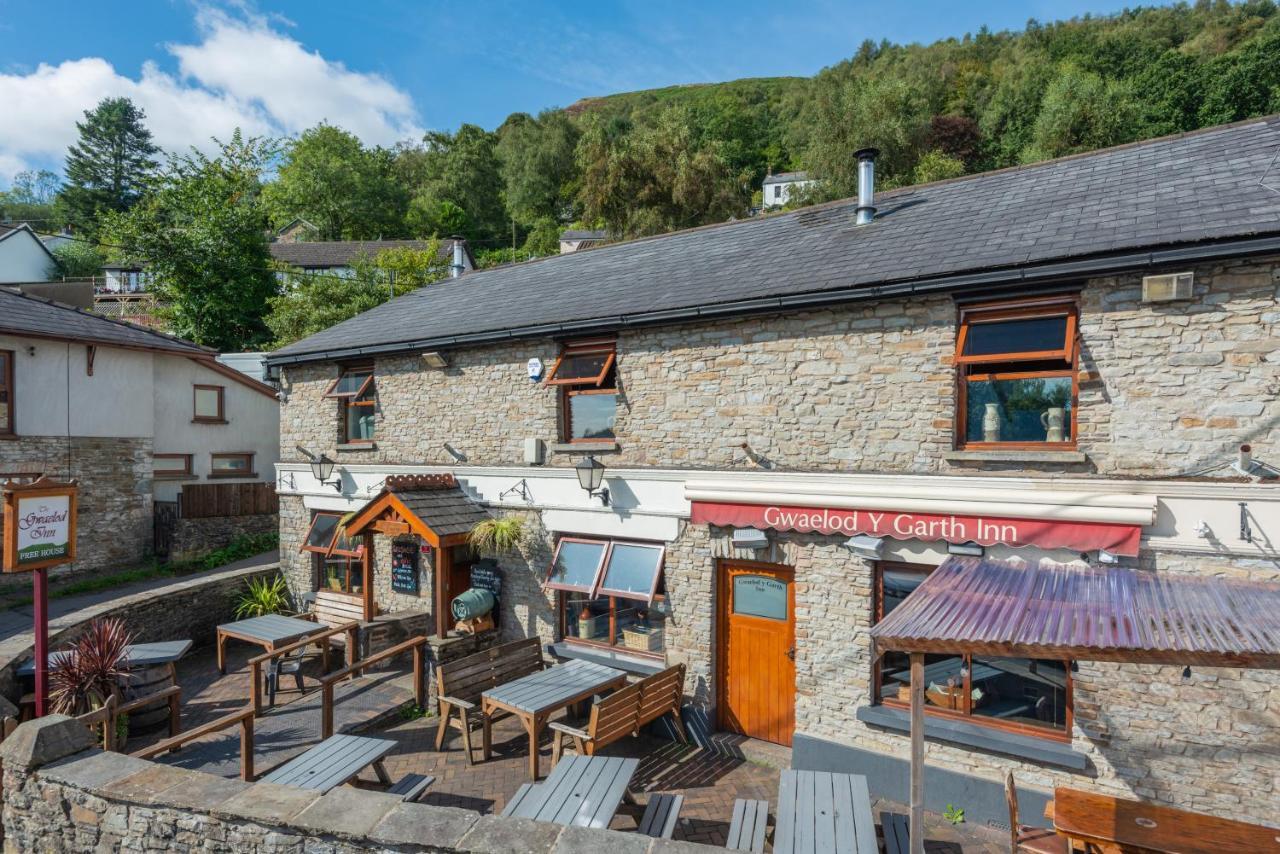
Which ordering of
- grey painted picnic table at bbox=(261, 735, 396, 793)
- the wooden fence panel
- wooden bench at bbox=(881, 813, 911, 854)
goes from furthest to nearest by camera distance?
1. the wooden fence panel
2. grey painted picnic table at bbox=(261, 735, 396, 793)
3. wooden bench at bbox=(881, 813, 911, 854)

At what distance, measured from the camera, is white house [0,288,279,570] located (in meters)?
14.8

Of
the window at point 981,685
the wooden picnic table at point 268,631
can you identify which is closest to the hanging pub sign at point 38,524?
the wooden picnic table at point 268,631

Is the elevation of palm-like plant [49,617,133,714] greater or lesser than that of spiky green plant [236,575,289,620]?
greater

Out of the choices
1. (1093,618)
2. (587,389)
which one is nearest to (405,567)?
(587,389)

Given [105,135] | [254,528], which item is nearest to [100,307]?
[254,528]

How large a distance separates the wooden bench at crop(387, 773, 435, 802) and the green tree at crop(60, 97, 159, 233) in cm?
6410

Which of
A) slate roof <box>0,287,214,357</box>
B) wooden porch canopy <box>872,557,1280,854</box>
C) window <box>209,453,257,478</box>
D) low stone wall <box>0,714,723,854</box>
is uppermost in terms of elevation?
slate roof <box>0,287,214,357</box>

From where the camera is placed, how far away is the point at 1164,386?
637cm

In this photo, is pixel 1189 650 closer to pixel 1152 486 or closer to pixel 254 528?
pixel 1152 486

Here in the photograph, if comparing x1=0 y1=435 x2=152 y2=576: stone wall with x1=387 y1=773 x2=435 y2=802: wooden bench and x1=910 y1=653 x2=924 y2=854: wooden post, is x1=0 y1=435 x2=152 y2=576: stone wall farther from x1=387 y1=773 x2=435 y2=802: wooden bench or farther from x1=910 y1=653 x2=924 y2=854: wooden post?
x1=910 y1=653 x2=924 y2=854: wooden post

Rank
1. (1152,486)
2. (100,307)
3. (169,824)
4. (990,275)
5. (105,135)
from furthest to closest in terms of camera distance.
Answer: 1. (105,135)
2. (100,307)
3. (990,275)
4. (1152,486)
5. (169,824)

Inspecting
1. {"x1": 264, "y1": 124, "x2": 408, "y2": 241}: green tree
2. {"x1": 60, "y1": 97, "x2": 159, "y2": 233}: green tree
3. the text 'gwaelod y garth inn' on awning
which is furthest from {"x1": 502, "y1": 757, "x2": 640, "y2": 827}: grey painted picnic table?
{"x1": 60, "y1": 97, "x2": 159, "y2": 233}: green tree

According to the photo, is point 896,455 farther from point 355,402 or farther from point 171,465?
point 171,465

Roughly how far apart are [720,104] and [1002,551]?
84.5 m
